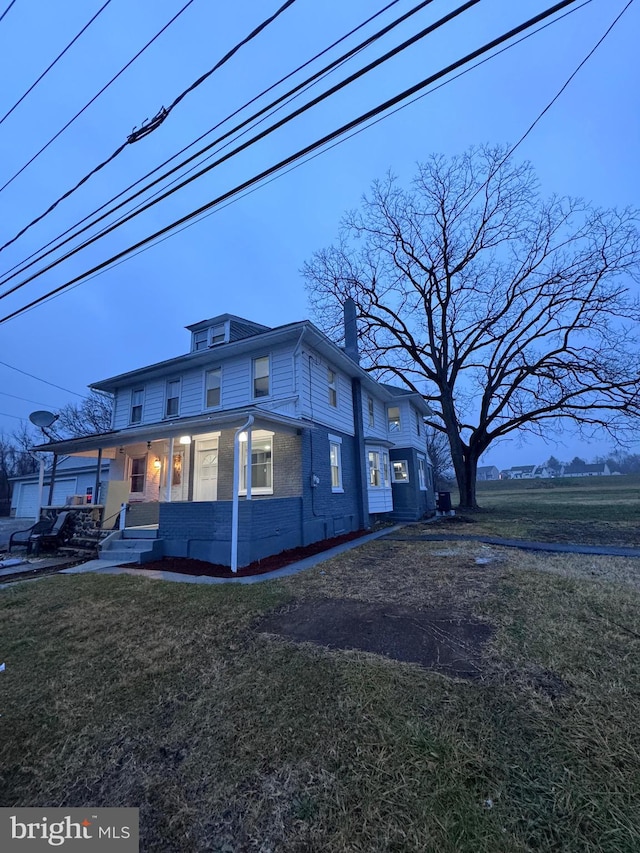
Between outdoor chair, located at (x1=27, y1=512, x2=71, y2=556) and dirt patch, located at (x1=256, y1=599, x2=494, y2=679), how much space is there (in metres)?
9.06

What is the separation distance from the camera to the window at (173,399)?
12.7 m

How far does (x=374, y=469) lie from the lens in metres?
15.3

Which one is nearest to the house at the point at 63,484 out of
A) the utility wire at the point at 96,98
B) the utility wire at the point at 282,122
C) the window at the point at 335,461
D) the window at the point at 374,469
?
the window at the point at 335,461

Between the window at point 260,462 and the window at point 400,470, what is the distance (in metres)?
8.55

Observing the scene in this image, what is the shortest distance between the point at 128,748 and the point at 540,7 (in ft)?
25.5

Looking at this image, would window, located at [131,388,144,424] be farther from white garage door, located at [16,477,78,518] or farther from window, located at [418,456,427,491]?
window, located at [418,456,427,491]

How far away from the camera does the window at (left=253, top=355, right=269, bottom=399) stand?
11000 millimetres

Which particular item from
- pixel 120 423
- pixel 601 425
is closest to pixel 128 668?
pixel 120 423

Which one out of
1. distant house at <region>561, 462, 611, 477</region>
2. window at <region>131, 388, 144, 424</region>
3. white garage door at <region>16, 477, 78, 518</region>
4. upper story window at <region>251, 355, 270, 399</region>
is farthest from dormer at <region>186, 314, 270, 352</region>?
distant house at <region>561, 462, 611, 477</region>

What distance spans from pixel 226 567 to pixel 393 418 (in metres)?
12.3

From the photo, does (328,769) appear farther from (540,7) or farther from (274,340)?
(274,340)

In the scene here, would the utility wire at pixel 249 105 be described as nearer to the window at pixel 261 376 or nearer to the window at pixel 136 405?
the window at pixel 261 376

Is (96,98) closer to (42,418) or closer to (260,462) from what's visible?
(260,462)

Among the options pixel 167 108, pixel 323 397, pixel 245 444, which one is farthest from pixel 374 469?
pixel 167 108
